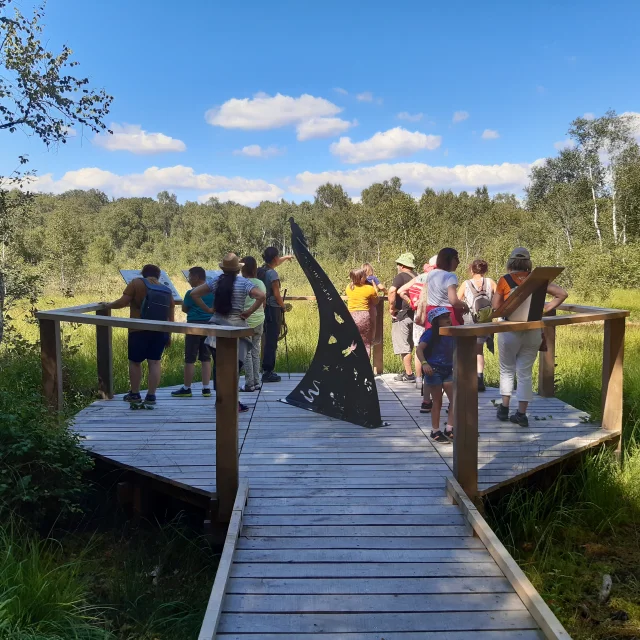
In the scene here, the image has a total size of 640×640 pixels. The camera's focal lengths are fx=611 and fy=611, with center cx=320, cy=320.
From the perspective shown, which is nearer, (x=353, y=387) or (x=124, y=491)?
(x=124, y=491)

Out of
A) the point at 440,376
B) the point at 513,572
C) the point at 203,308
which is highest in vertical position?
the point at 203,308

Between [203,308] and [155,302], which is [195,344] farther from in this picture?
[155,302]

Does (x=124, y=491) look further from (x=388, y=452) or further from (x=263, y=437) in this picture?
(x=388, y=452)

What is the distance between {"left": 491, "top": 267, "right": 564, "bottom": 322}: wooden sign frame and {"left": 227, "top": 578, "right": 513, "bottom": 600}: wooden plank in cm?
212

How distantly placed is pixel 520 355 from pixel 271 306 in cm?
283

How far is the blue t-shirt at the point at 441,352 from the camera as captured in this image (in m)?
4.64

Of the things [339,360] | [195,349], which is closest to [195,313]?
[195,349]

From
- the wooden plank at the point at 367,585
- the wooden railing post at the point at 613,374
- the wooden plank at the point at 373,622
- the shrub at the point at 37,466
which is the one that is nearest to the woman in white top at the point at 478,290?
the wooden railing post at the point at 613,374

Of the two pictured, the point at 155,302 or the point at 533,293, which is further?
the point at 155,302

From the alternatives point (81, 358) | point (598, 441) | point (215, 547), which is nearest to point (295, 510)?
point (215, 547)

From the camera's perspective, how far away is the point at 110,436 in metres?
5.03

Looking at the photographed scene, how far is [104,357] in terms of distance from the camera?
6176mm

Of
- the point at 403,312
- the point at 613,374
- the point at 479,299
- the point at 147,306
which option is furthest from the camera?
the point at 403,312

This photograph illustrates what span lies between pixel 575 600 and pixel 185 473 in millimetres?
2616
